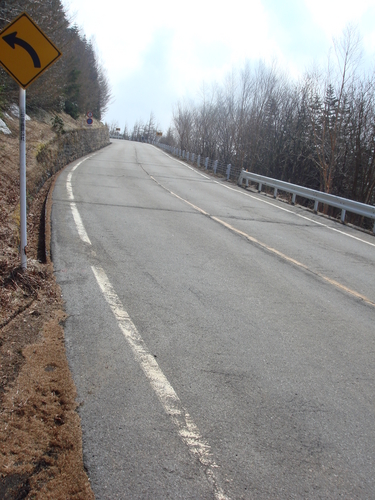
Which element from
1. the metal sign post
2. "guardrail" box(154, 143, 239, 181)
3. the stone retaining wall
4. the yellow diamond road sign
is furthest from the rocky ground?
"guardrail" box(154, 143, 239, 181)

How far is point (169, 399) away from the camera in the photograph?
11.1 ft

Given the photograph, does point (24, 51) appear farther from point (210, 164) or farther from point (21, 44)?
point (210, 164)

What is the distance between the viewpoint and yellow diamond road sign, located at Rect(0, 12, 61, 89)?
4930 millimetres

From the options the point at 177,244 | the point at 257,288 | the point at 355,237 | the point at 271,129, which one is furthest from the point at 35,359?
the point at 271,129

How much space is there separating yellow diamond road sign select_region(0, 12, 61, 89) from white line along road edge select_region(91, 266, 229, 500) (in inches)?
117

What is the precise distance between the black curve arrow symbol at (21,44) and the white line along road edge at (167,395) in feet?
9.66

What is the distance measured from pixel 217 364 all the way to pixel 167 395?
2.47 feet

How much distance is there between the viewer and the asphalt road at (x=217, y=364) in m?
2.72

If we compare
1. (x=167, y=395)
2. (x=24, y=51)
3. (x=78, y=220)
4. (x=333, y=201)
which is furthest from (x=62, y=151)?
(x=167, y=395)

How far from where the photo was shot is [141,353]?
13.3 ft

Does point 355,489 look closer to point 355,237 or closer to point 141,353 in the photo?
point 141,353

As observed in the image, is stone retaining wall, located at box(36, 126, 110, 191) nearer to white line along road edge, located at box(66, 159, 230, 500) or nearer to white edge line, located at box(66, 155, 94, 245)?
white edge line, located at box(66, 155, 94, 245)

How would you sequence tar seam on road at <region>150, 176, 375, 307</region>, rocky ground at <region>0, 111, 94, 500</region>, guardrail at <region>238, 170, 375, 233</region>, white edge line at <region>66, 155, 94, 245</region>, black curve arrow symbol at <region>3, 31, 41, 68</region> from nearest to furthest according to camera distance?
rocky ground at <region>0, 111, 94, 500</region>
black curve arrow symbol at <region>3, 31, 41, 68</region>
tar seam on road at <region>150, 176, 375, 307</region>
white edge line at <region>66, 155, 94, 245</region>
guardrail at <region>238, 170, 375, 233</region>

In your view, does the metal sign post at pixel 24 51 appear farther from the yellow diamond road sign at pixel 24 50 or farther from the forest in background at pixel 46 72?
the forest in background at pixel 46 72
